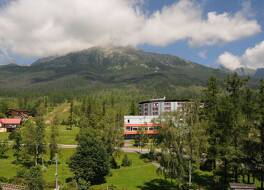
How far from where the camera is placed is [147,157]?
9200 cm

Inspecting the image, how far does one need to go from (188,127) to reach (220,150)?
6.68 m

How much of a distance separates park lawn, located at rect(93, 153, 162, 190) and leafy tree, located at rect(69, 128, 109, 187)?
9.03 ft

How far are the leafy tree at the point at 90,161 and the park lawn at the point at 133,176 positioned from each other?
9.03ft

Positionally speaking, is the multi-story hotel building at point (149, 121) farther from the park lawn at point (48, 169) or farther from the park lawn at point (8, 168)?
the park lawn at point (8, 168)

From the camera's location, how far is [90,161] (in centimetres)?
6744

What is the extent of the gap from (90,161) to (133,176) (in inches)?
413

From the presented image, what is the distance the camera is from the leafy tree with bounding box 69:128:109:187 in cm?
6719

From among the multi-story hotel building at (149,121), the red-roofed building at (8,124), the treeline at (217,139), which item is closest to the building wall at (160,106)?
the multi-story hotel building at (149,121)

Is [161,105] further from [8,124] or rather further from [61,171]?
[61,171]

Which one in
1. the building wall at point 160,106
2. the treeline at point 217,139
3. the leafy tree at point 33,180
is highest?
the building wall at point 160,106

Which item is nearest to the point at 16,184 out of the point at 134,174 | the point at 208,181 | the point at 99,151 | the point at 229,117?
the point at 99,151

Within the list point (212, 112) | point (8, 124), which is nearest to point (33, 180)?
point (212, 112)

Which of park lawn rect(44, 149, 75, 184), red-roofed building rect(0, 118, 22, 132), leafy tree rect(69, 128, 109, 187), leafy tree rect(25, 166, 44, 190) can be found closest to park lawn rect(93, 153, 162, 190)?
leafy tree rect(69, 128, 109, 187)

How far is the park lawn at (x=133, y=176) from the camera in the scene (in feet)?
212
